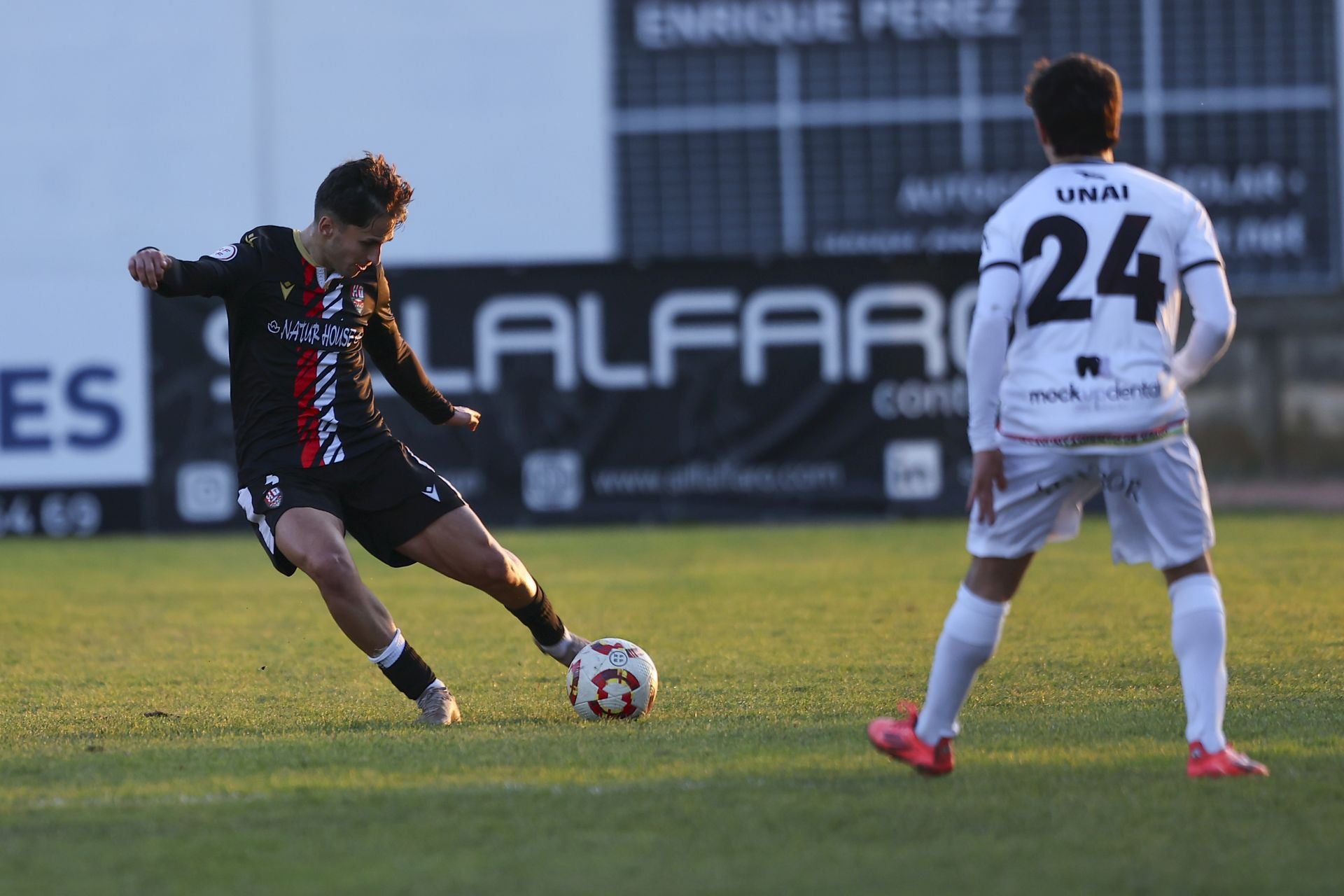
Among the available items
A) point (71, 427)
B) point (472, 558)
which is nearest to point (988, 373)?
point (472, 558)

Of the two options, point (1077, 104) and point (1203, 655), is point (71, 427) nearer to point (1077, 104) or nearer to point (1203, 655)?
point (1077, 104)

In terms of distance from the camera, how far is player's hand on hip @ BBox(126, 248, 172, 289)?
538 cm

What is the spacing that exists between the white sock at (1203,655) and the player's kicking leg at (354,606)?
7.90 ft

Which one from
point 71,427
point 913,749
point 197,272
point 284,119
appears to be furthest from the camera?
point 284,119

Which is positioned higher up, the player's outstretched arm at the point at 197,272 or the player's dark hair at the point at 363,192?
the player's dark hair at the point at 363,192

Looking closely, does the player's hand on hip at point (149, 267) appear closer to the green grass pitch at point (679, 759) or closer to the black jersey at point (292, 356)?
the black jersey at point (292, 356)

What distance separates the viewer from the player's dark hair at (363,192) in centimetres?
567

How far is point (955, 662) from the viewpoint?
176 inches

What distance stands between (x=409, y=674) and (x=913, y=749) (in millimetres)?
1961

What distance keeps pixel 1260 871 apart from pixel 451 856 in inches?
66.0

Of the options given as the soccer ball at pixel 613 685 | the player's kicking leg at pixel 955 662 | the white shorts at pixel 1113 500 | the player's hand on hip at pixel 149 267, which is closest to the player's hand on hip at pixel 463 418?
the soccer ball at pixel 613 685

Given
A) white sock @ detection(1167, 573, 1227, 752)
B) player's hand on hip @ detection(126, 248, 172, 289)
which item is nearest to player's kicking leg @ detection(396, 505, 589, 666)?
player's hand on hip @ detection(126, 248, 172, 289)

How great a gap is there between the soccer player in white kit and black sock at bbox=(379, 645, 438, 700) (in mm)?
2009

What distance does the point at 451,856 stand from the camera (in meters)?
3.80
